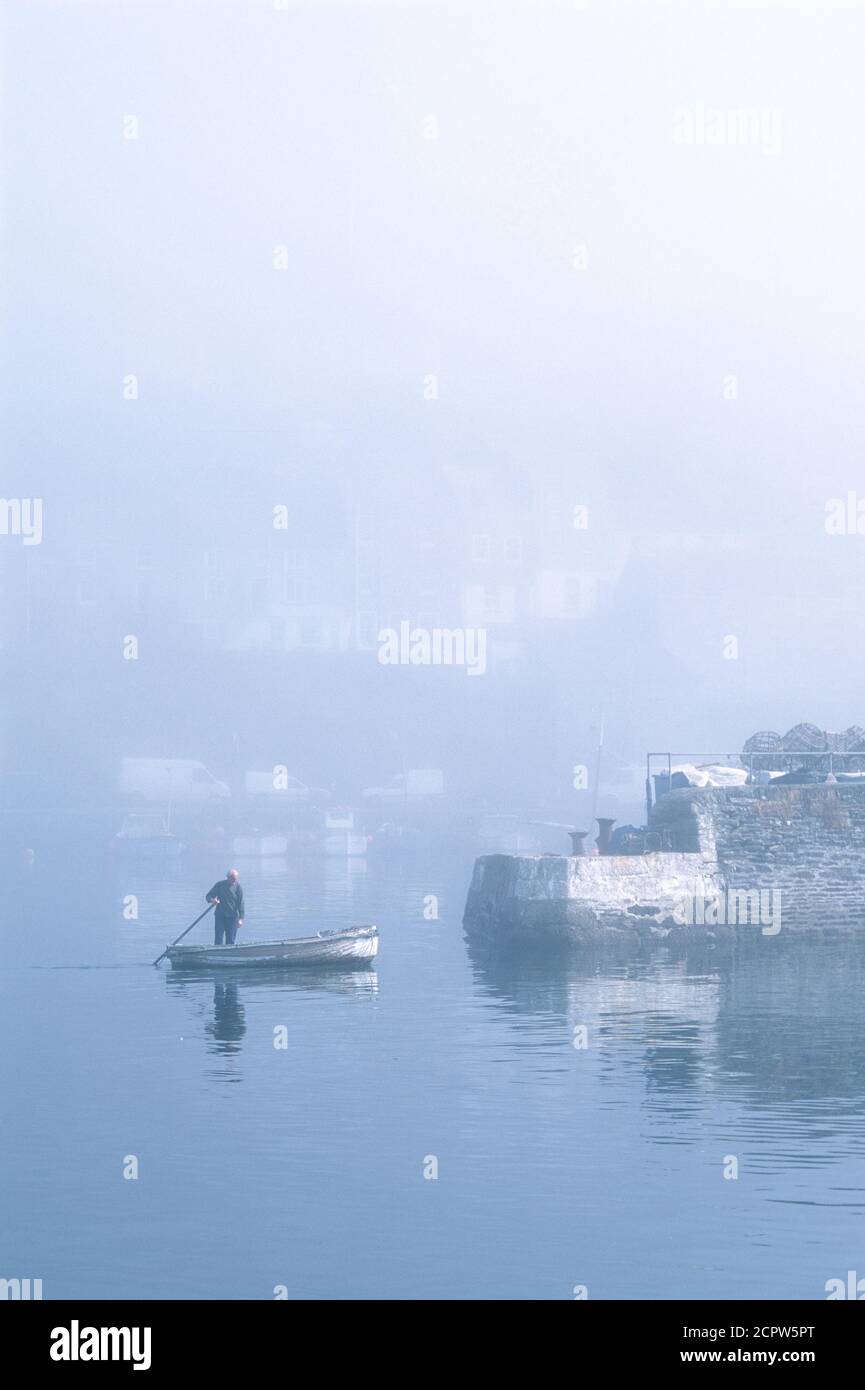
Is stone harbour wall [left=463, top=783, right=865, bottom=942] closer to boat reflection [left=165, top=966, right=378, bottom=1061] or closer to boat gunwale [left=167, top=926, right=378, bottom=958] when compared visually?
boat gunwale [left=167, top=926, right=378, bottom=958]

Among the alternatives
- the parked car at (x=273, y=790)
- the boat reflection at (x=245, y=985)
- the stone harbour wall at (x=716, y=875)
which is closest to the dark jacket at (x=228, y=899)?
the boat reflection at (x=245, y=985)

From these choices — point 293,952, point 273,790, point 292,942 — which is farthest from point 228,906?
point 273,790

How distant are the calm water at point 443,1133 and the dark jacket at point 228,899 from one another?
4.67 ft

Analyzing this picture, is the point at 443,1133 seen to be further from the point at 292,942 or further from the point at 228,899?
the point at 228,899

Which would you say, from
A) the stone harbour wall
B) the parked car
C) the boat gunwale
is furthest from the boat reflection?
the parked car

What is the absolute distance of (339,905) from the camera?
5219cm

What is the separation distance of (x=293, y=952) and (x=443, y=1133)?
1251cm

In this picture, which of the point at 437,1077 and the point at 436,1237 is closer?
the point at 436,1237

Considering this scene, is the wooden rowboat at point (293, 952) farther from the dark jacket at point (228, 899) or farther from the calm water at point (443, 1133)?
the dark jacket at point (228, 899)
